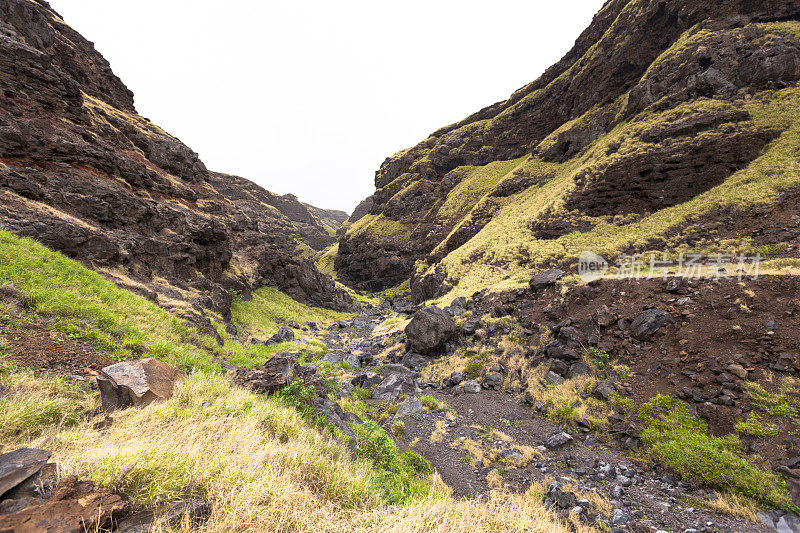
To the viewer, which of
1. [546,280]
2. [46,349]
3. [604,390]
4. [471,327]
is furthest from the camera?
[546,280]

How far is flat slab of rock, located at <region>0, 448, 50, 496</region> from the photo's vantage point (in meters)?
2.33

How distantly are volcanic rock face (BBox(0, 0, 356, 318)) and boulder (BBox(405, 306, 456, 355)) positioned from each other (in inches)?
532

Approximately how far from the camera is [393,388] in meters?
13.9

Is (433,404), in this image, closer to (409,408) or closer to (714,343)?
(409,408)

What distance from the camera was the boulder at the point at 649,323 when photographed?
1138 centimetres

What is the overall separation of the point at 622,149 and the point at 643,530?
118 ft

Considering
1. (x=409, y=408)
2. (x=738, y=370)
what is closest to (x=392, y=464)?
(x=409, y=408)

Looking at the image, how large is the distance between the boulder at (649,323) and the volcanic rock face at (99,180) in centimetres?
2187

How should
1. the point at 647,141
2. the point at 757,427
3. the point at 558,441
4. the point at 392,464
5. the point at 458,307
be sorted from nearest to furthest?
the point at 392,464
the point at 757,427
the point at 558,441
the point at 458,307
the point at 647,141

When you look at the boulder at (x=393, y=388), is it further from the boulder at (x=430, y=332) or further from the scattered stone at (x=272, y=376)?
the scattered stone at (x=272, y=376)

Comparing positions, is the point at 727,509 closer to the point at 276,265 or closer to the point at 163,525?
the point at 163,525

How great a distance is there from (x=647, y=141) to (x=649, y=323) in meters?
26.7

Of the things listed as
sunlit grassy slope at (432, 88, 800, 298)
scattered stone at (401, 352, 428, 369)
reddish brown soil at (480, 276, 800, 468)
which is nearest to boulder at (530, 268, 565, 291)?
sunlit grassy slope at (432, 88, 800, 298)

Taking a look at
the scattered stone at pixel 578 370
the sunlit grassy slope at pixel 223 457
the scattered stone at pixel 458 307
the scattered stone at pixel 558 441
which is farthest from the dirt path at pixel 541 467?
the scattered stone at pixel 458 307
